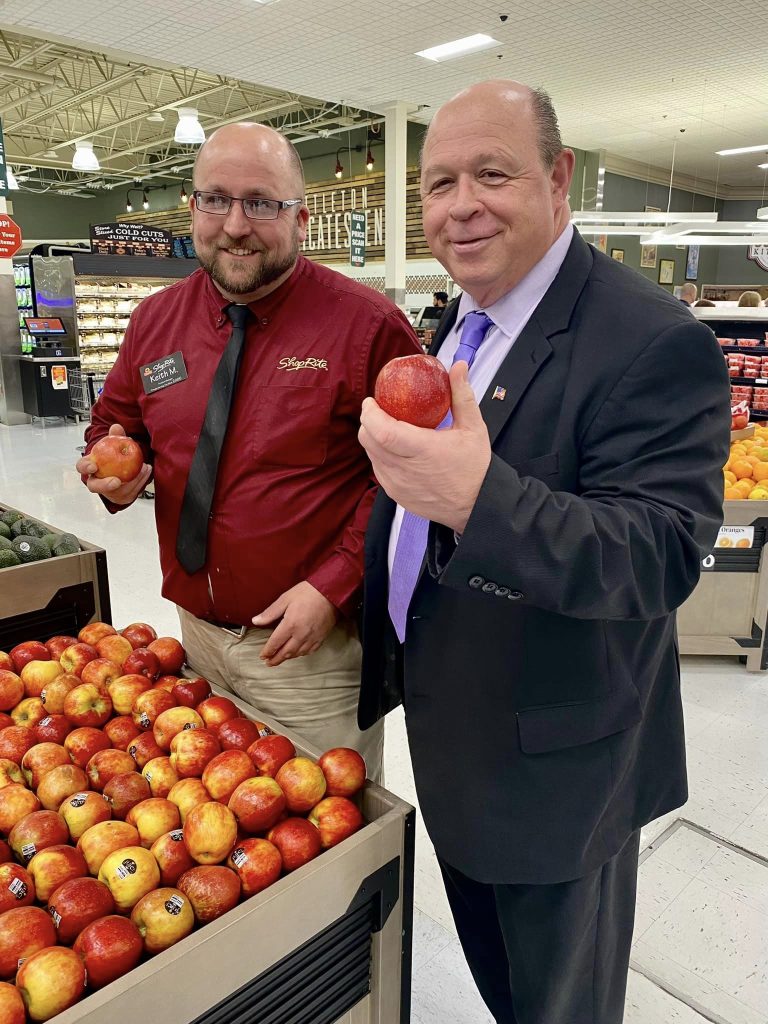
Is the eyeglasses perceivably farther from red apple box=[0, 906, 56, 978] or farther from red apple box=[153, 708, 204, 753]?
red apple box=[0, 906, 56, 978]

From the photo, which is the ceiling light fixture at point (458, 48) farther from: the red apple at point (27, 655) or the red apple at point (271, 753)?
the red apple at point (271, 753)

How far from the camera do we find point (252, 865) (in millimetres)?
1172

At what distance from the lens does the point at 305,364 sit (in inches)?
73.2

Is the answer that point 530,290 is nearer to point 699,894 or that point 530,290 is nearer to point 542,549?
point 542,549

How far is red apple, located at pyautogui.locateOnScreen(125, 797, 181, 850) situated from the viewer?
49.5 inches

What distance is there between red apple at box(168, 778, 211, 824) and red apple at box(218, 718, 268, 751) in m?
0.12

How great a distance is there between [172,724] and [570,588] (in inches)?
37.4

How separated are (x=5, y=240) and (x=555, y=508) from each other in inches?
419

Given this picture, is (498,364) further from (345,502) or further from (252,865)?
(252,865)

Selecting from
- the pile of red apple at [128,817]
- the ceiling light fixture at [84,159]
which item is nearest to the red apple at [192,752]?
the pile of red apple at [128,817]

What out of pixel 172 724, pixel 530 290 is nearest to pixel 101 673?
pixel 172 724

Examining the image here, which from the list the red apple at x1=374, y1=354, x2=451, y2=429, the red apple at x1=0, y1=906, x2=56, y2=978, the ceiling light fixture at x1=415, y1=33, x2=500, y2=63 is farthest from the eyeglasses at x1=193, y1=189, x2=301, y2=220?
the ceiling light fixture at x1=415, y1=33, x2=500, y2=63

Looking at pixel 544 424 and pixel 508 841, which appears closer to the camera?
pixel 544 424

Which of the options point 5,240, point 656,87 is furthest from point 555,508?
point 656,87
